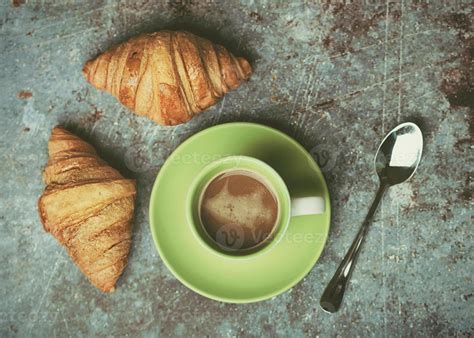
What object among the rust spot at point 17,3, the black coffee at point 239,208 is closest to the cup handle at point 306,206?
the black coffee at point 239,208

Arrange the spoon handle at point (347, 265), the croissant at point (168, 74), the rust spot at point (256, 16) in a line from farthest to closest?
the rust spot at point (256, 16) → the spoon handle at point (347, 265) → the croissant at point (168, 74)

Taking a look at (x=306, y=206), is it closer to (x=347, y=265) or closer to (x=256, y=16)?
(x=347, y=265)

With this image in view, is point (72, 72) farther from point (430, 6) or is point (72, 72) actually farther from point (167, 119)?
point (430, 6)

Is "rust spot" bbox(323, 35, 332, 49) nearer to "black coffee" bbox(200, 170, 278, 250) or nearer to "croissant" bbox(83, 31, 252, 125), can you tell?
"croissant" bbox(83, 31, 252, 125)

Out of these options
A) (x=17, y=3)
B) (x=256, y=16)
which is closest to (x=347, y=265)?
(x=256, y=16)

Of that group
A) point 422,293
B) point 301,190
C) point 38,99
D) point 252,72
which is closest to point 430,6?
point 252,72

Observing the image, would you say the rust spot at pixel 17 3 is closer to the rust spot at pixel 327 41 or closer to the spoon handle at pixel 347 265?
the rust spot at pixel 327 41
